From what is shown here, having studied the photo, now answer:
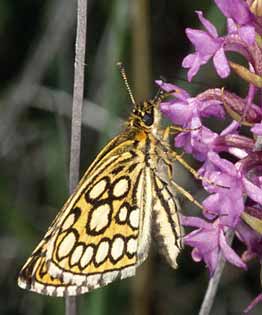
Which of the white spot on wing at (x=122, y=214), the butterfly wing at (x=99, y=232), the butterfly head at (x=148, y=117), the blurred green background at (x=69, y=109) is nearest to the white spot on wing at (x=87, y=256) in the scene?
the butterfly wing at (x=99, y=232)

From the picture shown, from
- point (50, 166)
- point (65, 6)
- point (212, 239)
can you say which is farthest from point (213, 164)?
point (65, 6)

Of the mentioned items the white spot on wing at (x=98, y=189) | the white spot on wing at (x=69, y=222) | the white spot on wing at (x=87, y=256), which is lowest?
the white spot on wing at (x=87, y=256)

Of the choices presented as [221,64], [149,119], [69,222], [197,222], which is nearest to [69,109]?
[149,119]

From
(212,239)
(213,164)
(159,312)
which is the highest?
(213,164)

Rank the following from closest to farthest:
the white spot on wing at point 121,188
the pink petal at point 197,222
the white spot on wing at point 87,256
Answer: the pink petal at point 197,222 → the white spot on wing at point 87,256 → the white spot on wing at point 121,188

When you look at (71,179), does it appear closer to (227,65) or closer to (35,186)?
(227,65)

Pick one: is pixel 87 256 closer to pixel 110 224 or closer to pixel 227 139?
pixel 110 224

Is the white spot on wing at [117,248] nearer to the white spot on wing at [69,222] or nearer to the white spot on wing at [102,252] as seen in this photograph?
the white spot on wing at [102,252]
